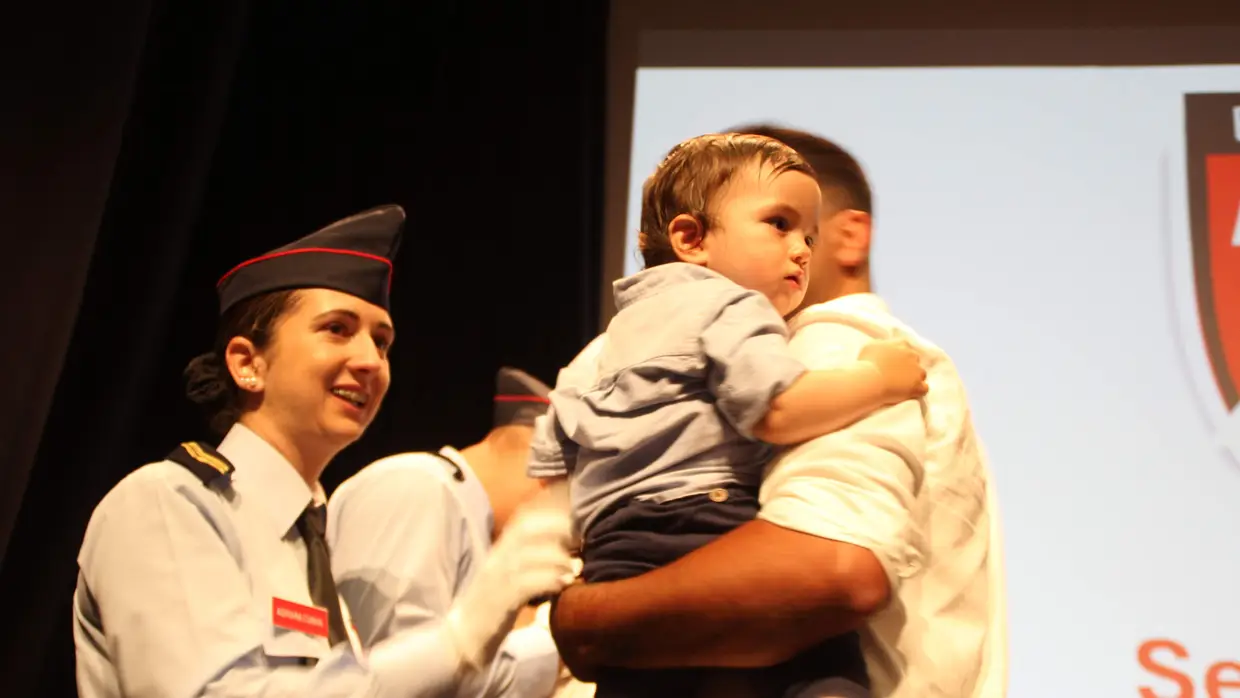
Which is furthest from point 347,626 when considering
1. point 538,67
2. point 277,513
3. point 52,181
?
point 538,67

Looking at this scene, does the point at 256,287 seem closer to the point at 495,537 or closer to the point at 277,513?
the point at 277,513

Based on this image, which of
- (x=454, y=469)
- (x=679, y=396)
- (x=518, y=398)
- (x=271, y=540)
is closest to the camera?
(x=679, y=396)

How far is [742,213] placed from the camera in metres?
1.09

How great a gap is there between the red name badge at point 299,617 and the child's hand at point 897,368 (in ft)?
2.67

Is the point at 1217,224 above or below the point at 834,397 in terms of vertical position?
above

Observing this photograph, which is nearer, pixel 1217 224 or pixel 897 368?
pixel 897 368

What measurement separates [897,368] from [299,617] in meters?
0.85

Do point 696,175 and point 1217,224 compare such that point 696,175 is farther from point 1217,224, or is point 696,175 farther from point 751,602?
point 1217,224

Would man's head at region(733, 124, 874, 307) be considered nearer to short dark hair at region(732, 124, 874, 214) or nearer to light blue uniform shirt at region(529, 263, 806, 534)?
short dark hair at region(732, 124, 874, 214)

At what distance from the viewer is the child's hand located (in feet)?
3.23

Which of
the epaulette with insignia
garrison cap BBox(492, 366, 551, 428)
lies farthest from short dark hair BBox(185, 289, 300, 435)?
garrison cap BBox(492, 366, 551, 428)

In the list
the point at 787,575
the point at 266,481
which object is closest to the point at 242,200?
the point at 266,481

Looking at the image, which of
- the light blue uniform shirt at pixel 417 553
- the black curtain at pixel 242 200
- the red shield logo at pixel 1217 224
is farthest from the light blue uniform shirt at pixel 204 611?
the red shield logo at pixel 1217 224

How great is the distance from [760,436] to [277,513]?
820 millimetres
